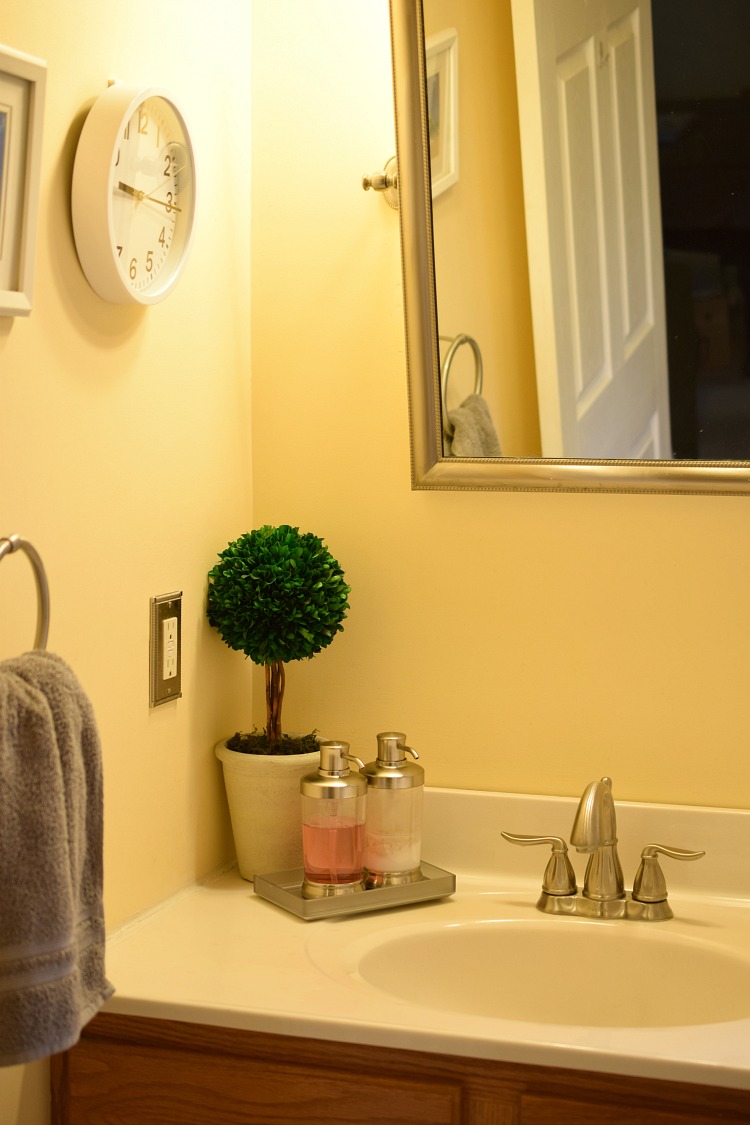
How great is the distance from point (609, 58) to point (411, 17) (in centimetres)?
24

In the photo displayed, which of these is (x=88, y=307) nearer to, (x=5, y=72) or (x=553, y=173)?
(x=5, y=72)

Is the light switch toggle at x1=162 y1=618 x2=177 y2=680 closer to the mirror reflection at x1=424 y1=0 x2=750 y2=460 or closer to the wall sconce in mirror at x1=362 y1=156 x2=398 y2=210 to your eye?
the mirror reflection at x1=424 y1=0 x2=750 y2=460

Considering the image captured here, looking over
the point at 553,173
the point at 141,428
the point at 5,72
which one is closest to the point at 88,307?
the point at 141,428

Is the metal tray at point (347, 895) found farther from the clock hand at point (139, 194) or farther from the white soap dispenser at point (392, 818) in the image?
the clock hand at point (139, 194)

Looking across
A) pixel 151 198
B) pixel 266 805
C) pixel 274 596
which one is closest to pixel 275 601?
pixel 274 596

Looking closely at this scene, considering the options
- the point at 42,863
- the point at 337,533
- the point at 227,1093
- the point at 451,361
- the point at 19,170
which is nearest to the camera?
the point at 42,863

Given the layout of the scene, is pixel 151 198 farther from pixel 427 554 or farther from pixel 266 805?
pixel 266 805

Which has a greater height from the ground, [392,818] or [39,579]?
[39,579]

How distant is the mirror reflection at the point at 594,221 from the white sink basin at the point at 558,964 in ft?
1.80

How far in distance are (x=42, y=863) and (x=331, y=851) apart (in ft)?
1.73

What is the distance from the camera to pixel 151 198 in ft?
4.10

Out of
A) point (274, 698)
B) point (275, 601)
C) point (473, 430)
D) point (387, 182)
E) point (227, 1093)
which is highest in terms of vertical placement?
point (387, 182)

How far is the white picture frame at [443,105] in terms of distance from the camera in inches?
56.4

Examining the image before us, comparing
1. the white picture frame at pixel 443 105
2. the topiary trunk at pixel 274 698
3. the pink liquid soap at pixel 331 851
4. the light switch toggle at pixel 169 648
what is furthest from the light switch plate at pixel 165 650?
the white picture frame at pixel 443 105
